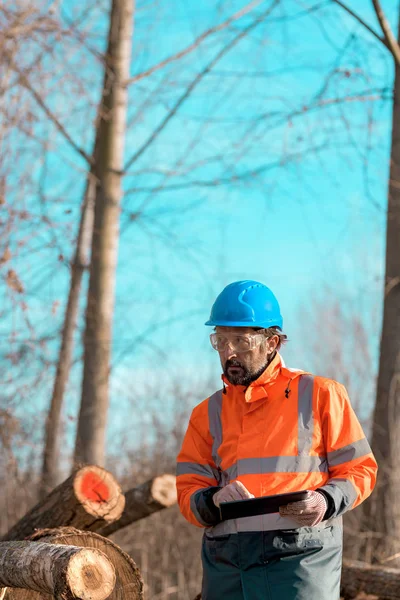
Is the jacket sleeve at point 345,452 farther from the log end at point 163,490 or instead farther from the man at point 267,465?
the log end at point 163,490

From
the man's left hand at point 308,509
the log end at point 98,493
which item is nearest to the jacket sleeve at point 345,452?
the man's left hand at point 308,509

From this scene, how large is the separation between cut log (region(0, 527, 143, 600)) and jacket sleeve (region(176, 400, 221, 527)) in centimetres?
71

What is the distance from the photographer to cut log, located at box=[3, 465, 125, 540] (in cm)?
528

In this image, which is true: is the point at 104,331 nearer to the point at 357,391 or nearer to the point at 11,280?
the point at 11,280

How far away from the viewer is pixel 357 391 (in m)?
17.6

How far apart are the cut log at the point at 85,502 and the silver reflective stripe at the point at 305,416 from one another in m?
2.15

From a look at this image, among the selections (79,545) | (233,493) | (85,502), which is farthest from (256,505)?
(85,502)

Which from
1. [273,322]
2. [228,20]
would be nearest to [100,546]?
[273,322]

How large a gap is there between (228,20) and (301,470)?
7.12 meters

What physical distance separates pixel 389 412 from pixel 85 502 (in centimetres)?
329

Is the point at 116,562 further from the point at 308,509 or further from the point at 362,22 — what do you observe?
the point at 362,22

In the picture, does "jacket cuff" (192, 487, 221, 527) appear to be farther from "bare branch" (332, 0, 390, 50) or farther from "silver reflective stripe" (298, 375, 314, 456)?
"bare branch" (332, 0, 390, 50)

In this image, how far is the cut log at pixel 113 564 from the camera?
4273mm

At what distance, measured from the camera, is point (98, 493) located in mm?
5344
